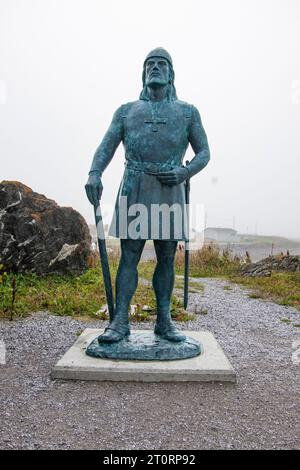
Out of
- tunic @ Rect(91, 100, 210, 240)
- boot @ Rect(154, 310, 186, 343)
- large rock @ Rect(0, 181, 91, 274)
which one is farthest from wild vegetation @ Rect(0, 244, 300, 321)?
tunic @ Rect(91, 100, 210, 240)

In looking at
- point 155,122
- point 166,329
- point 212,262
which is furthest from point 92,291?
point 212,262

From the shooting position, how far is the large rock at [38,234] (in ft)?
27.2

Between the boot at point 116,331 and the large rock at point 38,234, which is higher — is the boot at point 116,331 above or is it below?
below

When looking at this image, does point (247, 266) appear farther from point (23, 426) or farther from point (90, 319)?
point (23, 426)

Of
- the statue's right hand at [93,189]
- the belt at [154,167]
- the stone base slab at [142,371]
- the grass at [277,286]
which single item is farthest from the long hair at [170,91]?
the grass at [277,286]

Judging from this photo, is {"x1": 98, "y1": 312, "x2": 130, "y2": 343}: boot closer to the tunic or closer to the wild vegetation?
the tunic

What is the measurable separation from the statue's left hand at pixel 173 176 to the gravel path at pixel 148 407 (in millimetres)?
1666

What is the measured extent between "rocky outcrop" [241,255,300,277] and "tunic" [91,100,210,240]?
762 centimetres

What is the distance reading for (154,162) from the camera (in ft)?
13.0

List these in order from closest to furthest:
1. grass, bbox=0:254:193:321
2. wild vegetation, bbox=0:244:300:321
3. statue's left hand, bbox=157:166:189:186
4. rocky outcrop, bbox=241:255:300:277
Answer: statue's left hand, bbox=157:166:189:186 < grass, bbox=0:254:193:321 < wild vegetation, bbox=0:244:300:321 < rocky outcrop, bbox=241:255:300:277

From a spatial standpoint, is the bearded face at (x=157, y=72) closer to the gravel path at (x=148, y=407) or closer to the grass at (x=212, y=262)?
the gravel path at (x=148, y=407)

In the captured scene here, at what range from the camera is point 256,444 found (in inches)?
112

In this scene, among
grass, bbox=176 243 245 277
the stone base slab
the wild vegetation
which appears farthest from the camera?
grass, bbox=176 243 245 277

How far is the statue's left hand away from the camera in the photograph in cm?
389
